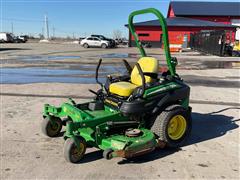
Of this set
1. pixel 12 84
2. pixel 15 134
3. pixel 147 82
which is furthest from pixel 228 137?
pixel 12 84

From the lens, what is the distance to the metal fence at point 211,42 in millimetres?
25423

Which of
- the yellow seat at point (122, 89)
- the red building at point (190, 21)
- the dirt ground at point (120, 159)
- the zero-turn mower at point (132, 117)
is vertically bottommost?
the dirt ground at point (120, 159)

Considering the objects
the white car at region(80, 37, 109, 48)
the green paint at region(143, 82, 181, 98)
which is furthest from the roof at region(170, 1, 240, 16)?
the green paint at region(143, 82, 181, 98)

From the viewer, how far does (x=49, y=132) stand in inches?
201

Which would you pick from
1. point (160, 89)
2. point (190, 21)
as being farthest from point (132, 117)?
point (190, 21)

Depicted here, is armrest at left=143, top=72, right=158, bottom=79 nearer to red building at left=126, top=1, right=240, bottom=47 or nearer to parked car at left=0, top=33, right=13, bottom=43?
red building at left=126, top=1, right=240, bottom=47

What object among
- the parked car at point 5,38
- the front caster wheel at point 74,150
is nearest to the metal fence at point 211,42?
the front caster wheel at point 74,150

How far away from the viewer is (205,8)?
52.1 meters

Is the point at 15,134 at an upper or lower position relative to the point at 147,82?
lower

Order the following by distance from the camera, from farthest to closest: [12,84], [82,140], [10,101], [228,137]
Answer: [12,84] → [10,101] → [228,137] → [82,140]

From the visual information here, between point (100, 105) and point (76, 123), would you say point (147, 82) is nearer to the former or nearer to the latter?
point (100, 105)

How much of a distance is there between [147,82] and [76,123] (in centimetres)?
136

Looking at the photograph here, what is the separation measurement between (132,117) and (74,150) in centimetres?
102

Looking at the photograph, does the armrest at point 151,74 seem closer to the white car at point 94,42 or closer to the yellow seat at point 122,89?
the yellow seat at point 122,89
